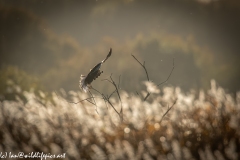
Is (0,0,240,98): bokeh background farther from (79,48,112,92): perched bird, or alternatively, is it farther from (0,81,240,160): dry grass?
(79,48,112,92): perched bird

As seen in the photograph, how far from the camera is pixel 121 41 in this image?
2036 centimetres

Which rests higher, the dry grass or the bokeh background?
the bokeh background

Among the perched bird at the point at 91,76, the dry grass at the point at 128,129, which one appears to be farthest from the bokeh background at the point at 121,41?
the perched bird at the point at 91,76

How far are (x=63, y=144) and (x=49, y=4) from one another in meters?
17.4

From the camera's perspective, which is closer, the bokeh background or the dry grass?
the dry grass

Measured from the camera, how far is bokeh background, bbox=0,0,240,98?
1580 cm

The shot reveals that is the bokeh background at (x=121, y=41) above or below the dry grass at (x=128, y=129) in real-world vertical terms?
above

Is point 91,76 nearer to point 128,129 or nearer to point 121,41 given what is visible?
point 128,129

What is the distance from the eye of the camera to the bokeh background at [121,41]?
15805 millimetres

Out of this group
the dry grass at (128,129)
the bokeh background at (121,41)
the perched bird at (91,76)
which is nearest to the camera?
the dry grass at (128,129)

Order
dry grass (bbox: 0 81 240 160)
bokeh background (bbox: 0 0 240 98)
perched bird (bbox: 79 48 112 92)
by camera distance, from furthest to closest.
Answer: bokeh background (bbox: 0 0 240 98) → perched bird (bbox: 79 48 112 92) → dry grass (bbox: 0 81 240 160)

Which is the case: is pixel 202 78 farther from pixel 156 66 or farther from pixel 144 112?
pixel 144 112

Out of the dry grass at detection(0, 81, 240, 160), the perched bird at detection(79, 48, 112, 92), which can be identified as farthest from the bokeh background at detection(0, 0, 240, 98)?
the perched bird at detection(79, 48, 112, 92)

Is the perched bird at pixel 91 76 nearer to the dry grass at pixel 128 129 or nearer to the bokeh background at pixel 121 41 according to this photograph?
the dry grass at pixel 128 129
